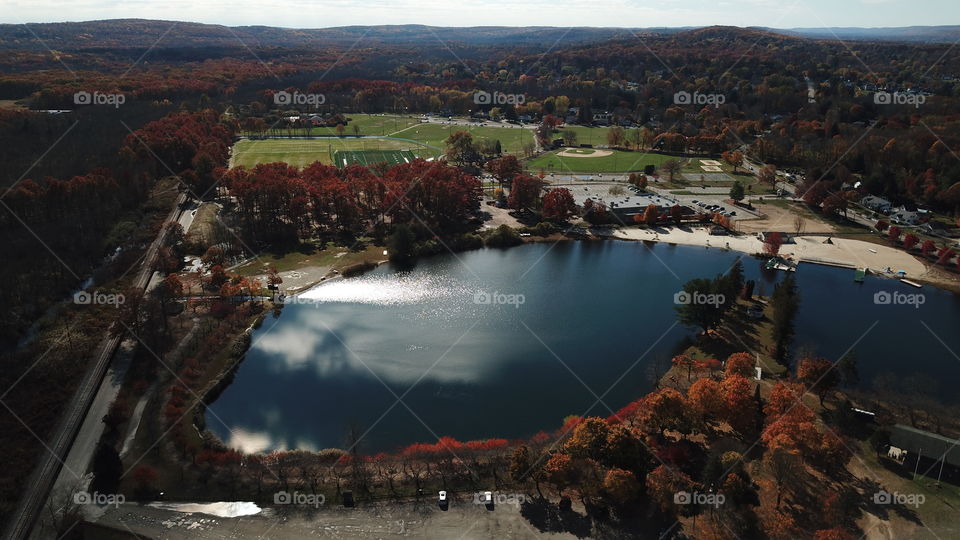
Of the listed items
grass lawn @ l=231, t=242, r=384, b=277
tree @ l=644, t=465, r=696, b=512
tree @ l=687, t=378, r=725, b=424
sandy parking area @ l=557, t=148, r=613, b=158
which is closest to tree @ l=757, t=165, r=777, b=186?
sandy parking area @ l=557, t=148, r=613, b=158

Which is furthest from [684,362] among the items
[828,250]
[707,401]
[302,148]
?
[302,148]

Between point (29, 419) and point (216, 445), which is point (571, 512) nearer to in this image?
point (216, 445)

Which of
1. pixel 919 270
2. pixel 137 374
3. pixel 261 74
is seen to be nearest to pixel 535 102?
pixel 261 74

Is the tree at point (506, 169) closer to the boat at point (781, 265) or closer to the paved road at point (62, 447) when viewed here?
the boat at point (781, 265)

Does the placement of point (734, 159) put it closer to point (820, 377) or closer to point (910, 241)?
point (910, 241)

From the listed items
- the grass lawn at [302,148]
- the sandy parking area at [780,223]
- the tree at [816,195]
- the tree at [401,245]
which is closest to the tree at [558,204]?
the tree at [401,245]

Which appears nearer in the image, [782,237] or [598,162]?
[782,237]
